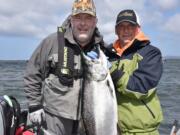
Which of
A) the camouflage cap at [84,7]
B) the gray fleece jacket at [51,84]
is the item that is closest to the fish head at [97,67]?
the gray fleece jacket at [51,84]

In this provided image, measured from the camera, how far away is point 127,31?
6227 millimetres

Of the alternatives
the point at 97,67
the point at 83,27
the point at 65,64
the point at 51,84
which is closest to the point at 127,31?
the point at 83,27

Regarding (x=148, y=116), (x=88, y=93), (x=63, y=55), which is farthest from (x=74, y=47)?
(x=148, y=116)

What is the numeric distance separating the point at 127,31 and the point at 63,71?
0.97 m

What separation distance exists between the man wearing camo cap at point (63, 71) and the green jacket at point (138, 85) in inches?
21.0

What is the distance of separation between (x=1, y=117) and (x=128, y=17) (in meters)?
2.19

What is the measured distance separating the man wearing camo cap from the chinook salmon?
39 cm

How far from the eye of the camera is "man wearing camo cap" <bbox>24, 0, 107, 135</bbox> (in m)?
6.34

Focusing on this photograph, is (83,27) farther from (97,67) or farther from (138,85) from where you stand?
(138,85)

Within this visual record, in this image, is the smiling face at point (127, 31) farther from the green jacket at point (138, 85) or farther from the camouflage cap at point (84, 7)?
the camouflage cap at point (84, 7)

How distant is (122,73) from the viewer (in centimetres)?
599

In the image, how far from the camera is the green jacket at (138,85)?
5949mm

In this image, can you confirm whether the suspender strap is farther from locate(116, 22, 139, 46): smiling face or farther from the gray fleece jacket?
locate(116, 22, 139, 46): smiling face

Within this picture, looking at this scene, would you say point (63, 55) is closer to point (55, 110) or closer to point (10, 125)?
point (55, 110)
